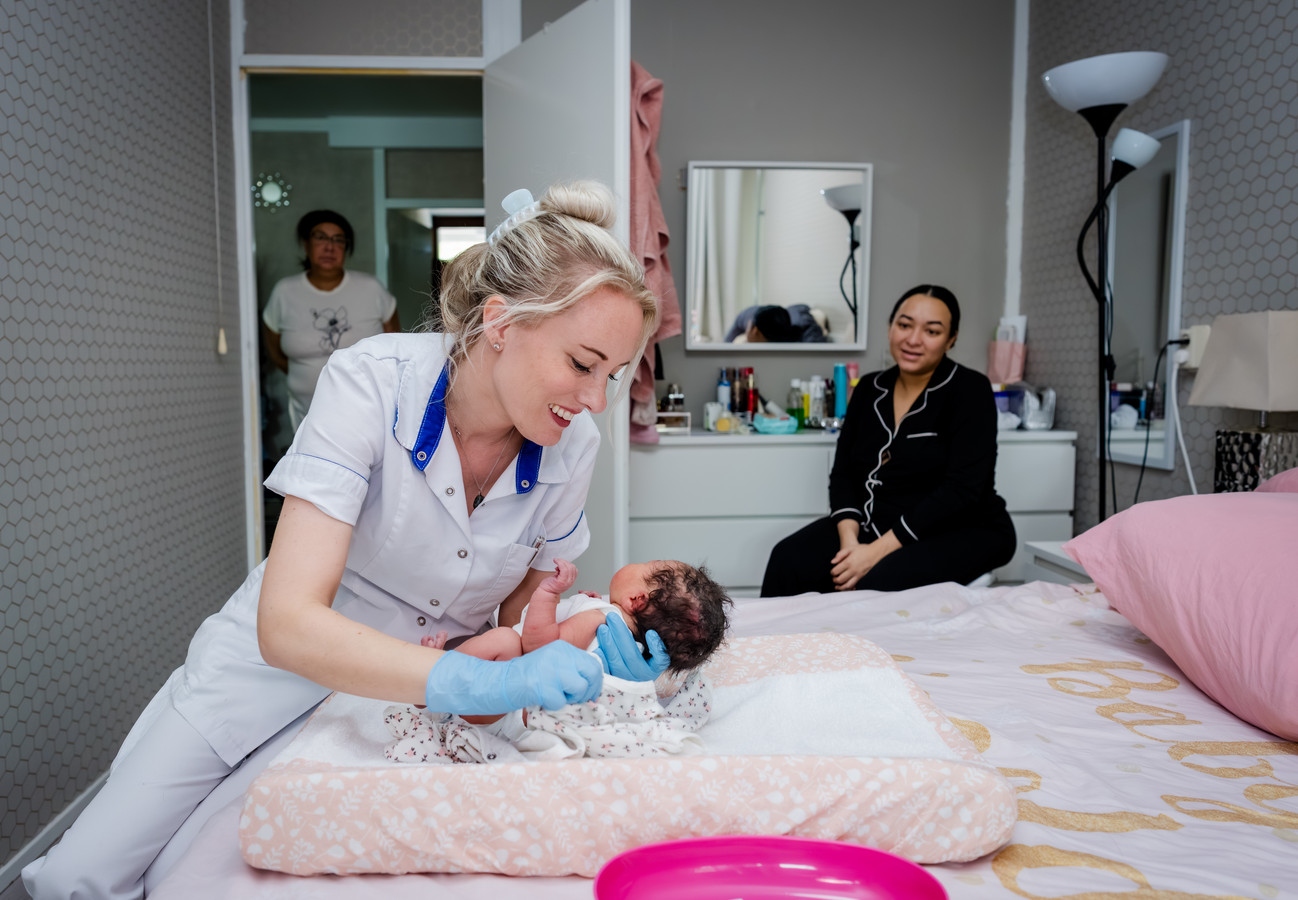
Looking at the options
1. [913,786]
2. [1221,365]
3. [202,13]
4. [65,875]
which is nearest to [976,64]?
[1221,365]

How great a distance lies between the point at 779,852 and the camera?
0.83 meters

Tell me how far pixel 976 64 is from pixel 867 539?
2.12 metres

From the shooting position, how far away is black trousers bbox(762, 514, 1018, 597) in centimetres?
243

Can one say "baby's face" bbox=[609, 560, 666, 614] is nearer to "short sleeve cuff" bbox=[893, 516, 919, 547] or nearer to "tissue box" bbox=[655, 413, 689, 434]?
"short sleeve cuff" bbox=[893, 516, 919, 547]

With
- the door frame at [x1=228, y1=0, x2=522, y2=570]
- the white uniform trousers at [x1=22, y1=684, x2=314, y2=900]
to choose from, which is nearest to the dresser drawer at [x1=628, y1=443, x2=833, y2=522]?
the door frame at [x1=228, y1=0, x2=522, y2=570]

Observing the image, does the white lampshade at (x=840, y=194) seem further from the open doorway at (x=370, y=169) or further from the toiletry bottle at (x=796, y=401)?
the open doorway at (x=370, y=169)

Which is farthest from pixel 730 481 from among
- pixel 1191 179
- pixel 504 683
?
pixel 504 683

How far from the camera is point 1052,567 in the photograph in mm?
2359

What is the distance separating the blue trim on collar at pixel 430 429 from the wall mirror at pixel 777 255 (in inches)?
92.3

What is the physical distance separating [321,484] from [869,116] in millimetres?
3102

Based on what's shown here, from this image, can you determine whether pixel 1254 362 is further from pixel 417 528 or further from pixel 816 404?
pixel 417 528

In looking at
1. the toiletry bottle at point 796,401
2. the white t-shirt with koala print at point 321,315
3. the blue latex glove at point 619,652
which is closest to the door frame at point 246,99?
the white t-shirt with koala print at point 321,315

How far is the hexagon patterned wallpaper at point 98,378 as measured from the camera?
167cm

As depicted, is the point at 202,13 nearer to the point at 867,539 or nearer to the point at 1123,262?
the point at 867,539
